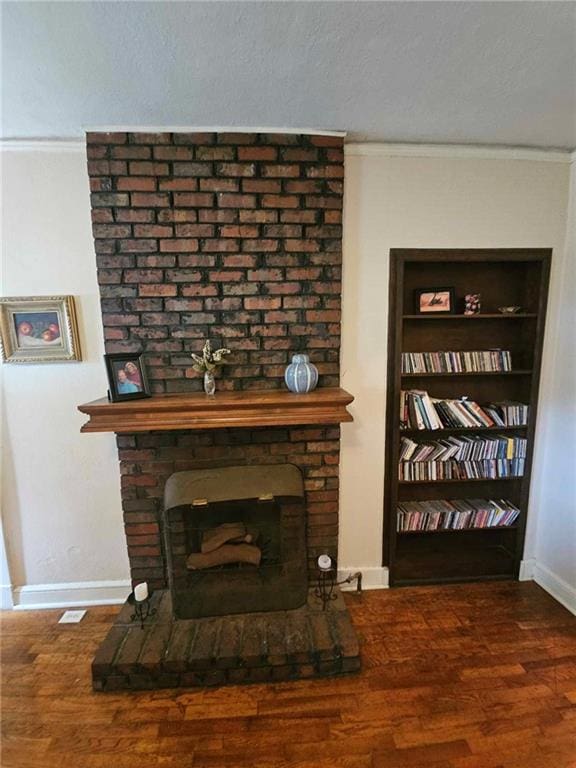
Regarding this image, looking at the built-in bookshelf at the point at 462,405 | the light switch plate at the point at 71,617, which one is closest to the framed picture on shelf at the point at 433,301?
the built-in bookshelf at the point at 462,405

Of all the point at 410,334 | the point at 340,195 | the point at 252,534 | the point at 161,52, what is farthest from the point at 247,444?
the point at 161,52

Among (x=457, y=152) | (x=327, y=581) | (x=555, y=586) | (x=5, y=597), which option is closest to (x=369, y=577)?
(x=327, y=581)

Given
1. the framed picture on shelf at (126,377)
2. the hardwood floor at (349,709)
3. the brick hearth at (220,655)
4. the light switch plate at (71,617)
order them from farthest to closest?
1. the light switch plate at (71,617)
2. the framed picture on shelf at (126,377)
3. the brick hearth at (220,655)
4. the hardwood floor at (349,709)

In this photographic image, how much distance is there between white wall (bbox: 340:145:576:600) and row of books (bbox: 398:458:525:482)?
186 mm

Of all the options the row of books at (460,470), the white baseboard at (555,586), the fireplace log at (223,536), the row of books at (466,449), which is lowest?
the white baseboard at (555,586)

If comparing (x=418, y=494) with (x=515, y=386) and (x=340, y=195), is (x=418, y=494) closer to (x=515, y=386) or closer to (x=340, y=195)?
(x=515, y=386)

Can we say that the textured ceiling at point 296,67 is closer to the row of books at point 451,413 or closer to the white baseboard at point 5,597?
the row of books at point 451,413

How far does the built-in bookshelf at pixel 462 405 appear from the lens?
1932 millimetres

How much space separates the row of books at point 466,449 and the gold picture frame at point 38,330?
194 centimetres

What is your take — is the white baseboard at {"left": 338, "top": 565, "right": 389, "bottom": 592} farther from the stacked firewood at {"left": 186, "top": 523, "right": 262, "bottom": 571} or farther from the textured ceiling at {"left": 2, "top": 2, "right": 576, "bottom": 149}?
the textured ceiling at {"left": 2, "top": 2, "right": 576, "bottom": 149}

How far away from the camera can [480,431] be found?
2135 millimetres

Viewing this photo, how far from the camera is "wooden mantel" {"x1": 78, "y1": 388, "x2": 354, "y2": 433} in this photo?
1.54 metres

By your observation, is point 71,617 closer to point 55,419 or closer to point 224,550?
point 224,550

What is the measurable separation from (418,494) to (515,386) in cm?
93
